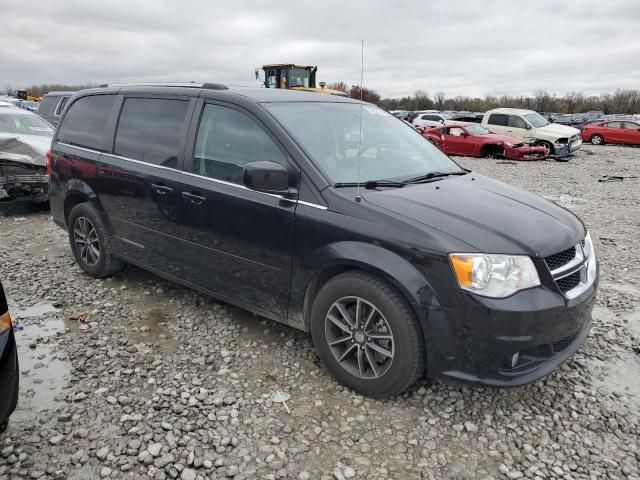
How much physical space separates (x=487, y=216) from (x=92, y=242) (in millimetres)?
3799

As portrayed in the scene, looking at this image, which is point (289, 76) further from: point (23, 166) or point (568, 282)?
point (568, 282)

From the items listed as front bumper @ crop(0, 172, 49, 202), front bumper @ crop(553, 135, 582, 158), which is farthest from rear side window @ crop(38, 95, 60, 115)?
front bumper @ crop(553, 135, 582, 158)

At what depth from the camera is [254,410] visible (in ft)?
9.84

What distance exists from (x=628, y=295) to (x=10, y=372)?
16.7ft

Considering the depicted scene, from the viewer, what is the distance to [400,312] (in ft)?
9.22

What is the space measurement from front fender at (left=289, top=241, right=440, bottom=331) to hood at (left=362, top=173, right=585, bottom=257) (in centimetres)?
28

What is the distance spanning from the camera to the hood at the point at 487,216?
2.78m

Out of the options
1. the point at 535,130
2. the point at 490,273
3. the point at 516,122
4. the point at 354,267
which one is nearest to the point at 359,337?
the point at 354,267

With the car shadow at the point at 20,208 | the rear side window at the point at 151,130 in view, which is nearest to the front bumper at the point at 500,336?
the rear side window at the point at 151,130

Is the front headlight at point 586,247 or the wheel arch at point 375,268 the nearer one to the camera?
the wheel arch at point 375,268

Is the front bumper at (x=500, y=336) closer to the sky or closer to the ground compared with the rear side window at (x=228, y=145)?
closer to the ground

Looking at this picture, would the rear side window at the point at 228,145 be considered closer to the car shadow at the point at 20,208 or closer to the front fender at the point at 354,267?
the front fender at the point at 354,267

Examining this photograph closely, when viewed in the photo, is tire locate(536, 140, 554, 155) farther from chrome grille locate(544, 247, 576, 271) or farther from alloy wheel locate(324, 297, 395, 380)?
alloy wheel locate(324, 297, 395, 380)

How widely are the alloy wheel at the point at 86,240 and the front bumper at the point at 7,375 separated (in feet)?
8.50
